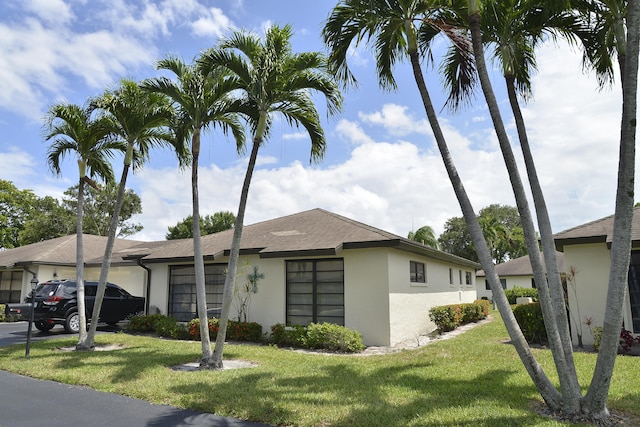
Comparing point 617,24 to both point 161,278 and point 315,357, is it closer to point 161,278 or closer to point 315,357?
point 315,357

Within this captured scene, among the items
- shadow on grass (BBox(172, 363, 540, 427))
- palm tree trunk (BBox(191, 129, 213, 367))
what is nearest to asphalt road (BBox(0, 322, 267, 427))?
shadow on grass (BBox(172, 363, 540, 427))

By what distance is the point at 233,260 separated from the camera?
8.99 m

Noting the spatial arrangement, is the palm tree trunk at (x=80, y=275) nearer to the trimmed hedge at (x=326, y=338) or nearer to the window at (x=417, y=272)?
the trimmed hedge at (x=326, y=338)

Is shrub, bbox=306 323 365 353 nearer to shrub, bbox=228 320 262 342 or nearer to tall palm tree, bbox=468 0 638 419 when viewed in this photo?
shrub, bbox=228 320 262 342

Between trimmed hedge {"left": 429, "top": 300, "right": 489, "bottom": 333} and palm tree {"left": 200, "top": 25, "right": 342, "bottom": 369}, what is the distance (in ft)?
28.6

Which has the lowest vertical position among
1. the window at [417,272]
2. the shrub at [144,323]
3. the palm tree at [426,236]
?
the shrub at [144,323]

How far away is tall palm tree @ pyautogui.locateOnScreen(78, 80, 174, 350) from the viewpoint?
1083 cm

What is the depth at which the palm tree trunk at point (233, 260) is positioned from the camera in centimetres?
886

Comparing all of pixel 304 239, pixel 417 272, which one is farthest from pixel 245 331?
Answer: pixel 417 272

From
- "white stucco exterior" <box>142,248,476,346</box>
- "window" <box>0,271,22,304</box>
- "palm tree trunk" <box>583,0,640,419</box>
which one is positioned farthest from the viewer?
"window" <box>0,271,22,304</box>

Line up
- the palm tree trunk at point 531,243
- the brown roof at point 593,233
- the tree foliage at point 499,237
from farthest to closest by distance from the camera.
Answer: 1. the tree foliage at point 499,237
2. the brown roof at point 593,233
3. the palm tree trunk at point 531,243

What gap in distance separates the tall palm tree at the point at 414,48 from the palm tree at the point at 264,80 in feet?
4.29

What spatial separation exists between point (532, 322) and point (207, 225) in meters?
38.5

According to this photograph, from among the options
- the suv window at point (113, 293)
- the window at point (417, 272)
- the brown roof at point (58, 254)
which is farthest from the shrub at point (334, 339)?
the brown roof at point (58, 254)
